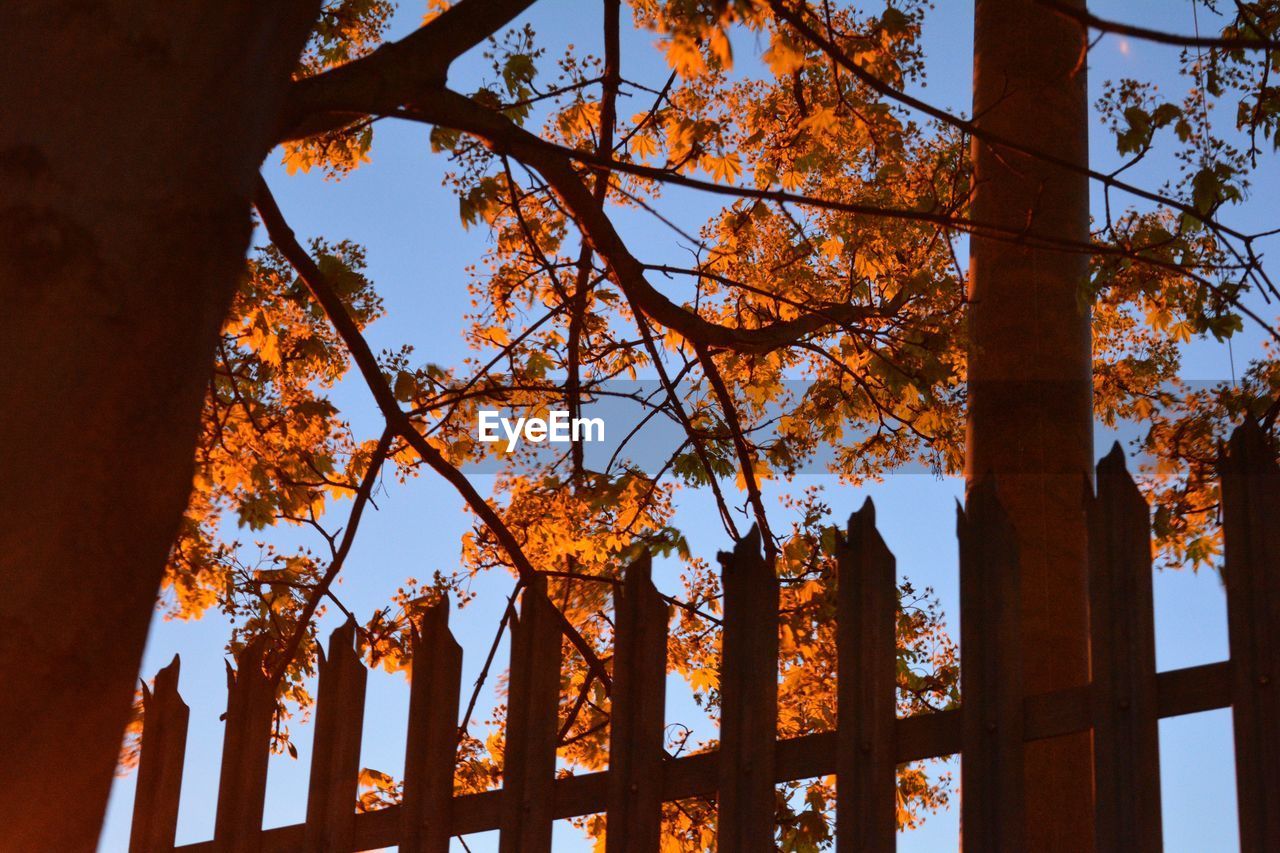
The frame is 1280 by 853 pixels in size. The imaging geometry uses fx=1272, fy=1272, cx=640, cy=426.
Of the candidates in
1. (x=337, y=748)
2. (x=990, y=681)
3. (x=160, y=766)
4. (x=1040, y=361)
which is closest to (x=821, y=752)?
(x=990, y=681)

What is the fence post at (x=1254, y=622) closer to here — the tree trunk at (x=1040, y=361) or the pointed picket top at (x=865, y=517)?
the pointed picket top at (x=865, y=517)

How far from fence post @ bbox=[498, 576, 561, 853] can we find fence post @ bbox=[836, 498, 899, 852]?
81cm

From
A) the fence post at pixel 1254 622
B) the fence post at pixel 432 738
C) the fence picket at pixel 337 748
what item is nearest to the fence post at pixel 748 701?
the fence post at pixel 432 738

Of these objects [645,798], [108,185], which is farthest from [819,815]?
[108,185]

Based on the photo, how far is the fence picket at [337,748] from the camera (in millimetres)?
3613

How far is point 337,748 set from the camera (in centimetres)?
367

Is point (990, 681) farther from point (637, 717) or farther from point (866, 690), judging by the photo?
point (637, 717)

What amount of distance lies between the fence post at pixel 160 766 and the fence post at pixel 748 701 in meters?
2.01

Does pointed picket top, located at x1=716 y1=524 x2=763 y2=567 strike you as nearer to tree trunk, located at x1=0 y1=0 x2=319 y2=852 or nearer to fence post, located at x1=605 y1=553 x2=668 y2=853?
fence post, located at x1=605 y1=553 x2=668 y2=853

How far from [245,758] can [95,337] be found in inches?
98.1

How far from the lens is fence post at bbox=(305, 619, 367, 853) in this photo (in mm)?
3613

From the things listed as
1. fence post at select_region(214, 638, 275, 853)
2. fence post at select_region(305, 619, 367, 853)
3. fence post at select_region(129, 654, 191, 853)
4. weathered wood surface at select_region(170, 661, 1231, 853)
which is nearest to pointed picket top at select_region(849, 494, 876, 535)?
weathered wood surface at select_region(170, 661, 1231, 853)

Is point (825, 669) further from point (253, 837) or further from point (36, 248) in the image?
point (36, 248)

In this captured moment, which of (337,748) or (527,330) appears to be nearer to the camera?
(337,748)
